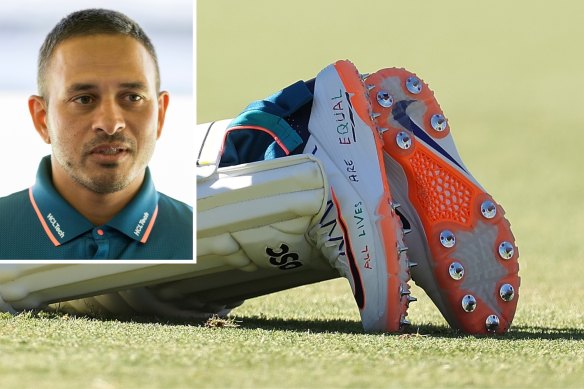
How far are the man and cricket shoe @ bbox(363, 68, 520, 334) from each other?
91cm

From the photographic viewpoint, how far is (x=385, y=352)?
365cm

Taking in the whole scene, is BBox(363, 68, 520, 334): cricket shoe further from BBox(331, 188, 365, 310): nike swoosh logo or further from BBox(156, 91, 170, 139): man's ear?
BBox(156, 91, 170, 139): man's ear

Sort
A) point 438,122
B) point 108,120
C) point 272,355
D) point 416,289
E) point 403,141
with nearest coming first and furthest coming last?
point 272,355 < point 108,120 < point 403,141 < point 438,122 < point 416,289

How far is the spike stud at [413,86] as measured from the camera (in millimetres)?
4824

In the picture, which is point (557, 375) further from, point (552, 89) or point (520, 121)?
point (552, 89)

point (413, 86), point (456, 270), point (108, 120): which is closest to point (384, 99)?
point (413, 86)

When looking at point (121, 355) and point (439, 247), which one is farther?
point (439, 247)

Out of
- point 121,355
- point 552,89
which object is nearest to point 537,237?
point 121,355

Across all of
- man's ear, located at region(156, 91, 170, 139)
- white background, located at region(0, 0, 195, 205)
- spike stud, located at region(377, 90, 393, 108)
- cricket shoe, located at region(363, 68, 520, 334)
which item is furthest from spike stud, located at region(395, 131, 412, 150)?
man's ear, located at region(156, 91, 170, 139)

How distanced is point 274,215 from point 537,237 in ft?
17.4

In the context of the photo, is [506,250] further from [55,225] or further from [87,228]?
[55,225]

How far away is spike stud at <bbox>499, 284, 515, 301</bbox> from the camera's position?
4.61 meters

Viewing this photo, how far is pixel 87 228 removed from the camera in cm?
417

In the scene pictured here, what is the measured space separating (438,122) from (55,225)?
5.02 feet
